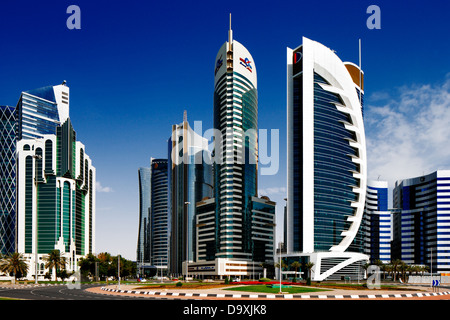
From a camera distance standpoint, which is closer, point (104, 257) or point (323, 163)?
point (323, 163)

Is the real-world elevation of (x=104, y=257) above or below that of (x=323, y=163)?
below

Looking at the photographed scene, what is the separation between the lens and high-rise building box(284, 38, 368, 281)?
6550 inches

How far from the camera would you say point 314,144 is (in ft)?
564

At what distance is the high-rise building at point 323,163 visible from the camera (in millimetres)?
166375

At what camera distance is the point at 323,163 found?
172 m

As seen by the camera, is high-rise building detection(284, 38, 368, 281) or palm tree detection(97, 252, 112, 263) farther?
palm tree detection(97, 252, 112, 263)

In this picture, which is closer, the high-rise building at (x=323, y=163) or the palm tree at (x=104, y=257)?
the high-rise building at (x=323, y=163)

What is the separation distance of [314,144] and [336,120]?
1825cm

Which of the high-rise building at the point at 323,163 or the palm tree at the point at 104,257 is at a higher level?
the high-rise building at the point at 323,163

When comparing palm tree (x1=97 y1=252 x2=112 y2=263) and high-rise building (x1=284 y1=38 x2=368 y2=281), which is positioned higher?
high-rise building (x1=284 y1=38 x2=368 y2=281)
